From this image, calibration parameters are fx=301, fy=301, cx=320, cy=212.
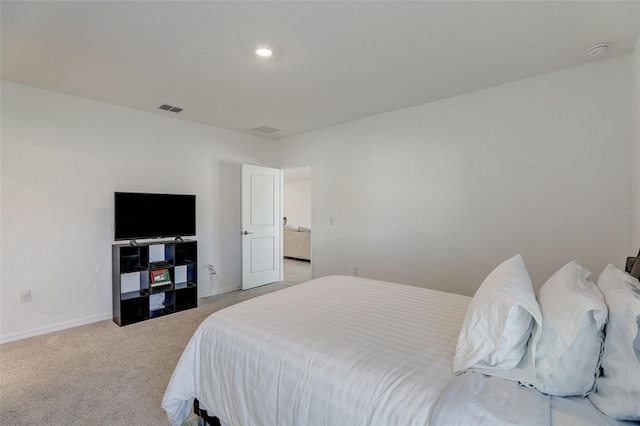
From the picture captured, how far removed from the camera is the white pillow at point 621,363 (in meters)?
0.85

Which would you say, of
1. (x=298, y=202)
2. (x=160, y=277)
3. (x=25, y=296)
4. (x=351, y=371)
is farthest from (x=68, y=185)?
(x=298, y=202)

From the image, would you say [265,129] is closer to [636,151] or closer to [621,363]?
[636,151]

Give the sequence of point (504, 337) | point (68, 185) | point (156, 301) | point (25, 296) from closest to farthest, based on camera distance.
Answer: point (504, 337) < point (25, 296) < point (68, 185) < point (156, 301)

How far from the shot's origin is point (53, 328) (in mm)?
3258

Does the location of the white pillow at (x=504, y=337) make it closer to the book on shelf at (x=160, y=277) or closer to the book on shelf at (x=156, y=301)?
the book on shelf at (x=160, y=277)

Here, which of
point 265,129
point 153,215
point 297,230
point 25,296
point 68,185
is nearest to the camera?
point 25,296

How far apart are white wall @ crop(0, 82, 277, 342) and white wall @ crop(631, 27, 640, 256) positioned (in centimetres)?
474

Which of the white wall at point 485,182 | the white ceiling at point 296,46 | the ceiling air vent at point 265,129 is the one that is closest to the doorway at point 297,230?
the ceiling air vent at point 265,129

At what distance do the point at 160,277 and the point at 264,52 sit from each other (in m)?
2.92

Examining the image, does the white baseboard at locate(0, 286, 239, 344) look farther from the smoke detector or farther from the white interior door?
the smoke detector

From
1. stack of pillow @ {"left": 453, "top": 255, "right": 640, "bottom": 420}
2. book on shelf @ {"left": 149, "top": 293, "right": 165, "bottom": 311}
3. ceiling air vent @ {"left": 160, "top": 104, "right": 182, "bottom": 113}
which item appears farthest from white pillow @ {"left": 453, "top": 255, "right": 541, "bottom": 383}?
ceiling air vent @ {"left": 160, "top": 104, "right": 182, "bottom": 113}

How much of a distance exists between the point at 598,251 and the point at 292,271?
4830 millimetres

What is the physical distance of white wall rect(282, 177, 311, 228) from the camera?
10.0m

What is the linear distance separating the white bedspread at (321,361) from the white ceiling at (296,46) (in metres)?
1.90
